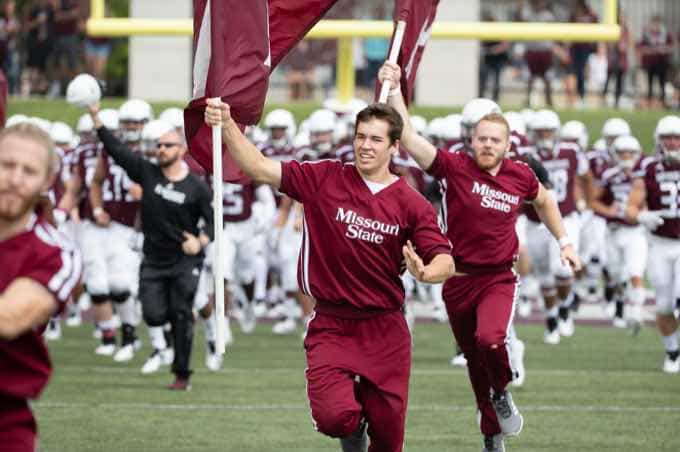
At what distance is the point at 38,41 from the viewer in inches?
1288

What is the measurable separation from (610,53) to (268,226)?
1401 cm

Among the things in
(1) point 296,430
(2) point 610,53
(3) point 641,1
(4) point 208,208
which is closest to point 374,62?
(2) point 610,53

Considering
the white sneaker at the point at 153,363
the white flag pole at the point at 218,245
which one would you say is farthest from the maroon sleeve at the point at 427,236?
the white sneaker at the point at 153,363

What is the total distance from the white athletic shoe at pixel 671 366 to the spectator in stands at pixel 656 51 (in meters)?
17.8

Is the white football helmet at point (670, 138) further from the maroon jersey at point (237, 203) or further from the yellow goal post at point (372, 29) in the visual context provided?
the maroon jersey at point (237, 203)

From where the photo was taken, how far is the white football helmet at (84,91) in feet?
43.9

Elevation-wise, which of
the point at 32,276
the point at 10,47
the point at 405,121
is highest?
the point at 10,47

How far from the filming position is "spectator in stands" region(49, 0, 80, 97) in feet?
105

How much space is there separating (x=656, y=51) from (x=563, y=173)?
13982mm

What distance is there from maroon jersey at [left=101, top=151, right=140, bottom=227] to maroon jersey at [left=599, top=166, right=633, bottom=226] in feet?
19.9

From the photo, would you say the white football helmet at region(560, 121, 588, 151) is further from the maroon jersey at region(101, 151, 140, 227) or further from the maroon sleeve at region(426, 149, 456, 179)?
the maroon sleeve at region(426, 149, 456, 179)

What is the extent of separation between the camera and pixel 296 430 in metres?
12.0

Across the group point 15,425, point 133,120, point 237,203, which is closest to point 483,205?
point 15,425

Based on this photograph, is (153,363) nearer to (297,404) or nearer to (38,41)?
(297,404)
